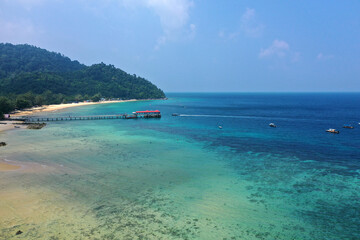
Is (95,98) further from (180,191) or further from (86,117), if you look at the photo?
(180,191)

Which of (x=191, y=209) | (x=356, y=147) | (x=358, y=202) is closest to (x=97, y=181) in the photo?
(x=191, y=209)

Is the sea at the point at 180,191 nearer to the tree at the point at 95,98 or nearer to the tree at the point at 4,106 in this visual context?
the tree at the point at 4,106

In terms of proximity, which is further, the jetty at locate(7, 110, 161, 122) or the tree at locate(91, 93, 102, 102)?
the tree at locate(91, 93, 102, 102)

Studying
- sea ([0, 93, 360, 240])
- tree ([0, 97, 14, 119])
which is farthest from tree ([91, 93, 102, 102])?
sea ([0, 93, 360, 240])

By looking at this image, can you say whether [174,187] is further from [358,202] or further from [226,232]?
[358,202]

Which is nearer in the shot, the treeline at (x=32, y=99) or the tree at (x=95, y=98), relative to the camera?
the treeline at (x=32, y=99)

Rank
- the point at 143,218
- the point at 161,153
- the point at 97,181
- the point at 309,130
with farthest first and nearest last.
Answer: the point at 309,130 < the point at 161,153 < the point at 97,181 < the point at 143,218

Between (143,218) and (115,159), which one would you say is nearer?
(143,218)

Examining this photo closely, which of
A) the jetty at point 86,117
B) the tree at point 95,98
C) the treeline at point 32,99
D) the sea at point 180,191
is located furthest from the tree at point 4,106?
the tree at point 95,98

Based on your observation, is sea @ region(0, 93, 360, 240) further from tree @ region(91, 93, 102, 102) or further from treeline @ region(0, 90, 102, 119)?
tree @ region(91, 93, 102, 102)

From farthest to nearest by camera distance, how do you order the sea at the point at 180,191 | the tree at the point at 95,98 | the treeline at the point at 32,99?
the tree at the point at 95,98 < the treeline at the point at 32,99 < the sea at the point at 180,191

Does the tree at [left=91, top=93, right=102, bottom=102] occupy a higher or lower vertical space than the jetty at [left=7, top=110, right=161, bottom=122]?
higher
